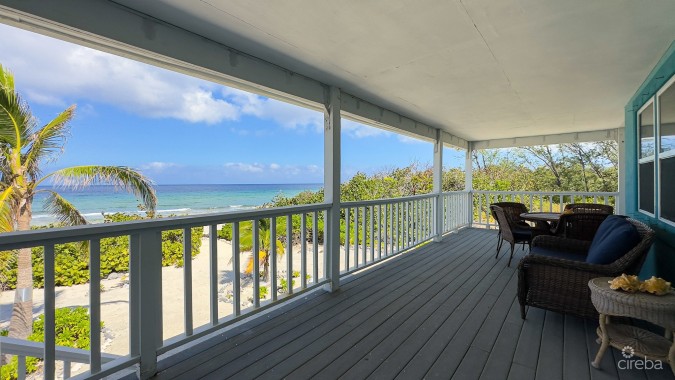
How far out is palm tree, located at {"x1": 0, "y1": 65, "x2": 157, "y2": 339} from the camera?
4.27 meters

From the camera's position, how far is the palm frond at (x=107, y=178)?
179 inches

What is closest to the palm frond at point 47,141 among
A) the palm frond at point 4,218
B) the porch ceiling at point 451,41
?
the palm frond at point 4,218

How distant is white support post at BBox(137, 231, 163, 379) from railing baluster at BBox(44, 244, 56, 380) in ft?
1.19

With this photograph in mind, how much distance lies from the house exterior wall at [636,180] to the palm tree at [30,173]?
20.6ft

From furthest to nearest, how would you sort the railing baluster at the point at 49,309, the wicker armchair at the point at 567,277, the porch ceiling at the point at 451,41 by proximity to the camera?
the wicker armchair at the point at 567,277 → the porch ceiling at the point at 451,41 → the railing baluster at the point at 49,309

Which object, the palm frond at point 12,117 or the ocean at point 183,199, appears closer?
the palm frond at point 12,117

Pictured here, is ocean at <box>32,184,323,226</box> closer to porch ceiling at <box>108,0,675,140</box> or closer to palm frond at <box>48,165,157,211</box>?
palm frond at <box>48,165,157,211</box>

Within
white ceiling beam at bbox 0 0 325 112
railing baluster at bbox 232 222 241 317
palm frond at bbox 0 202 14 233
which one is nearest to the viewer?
white ceiling beam at bbox 0 0 325 112

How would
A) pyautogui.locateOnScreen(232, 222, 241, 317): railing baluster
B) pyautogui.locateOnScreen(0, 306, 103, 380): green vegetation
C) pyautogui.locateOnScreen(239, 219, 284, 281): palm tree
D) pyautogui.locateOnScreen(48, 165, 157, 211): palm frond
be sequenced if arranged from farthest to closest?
pyautogui.locateOnScreen(239, 219, 284, 281): palm tree
pyautogui.locateOnScreen(0, 306, 103, 380): green vegetation
pyautogui.locateOnScreen(48, 165, 157, 211): palm frond
pyautogui.locateOnScreen(232, 222, 241, 317): railing baluster

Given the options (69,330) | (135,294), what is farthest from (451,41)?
(69,330)

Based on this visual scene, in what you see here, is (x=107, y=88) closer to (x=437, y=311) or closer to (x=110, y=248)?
(x=110, y=248)

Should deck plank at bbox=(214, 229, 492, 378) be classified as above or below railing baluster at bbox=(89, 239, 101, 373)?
below

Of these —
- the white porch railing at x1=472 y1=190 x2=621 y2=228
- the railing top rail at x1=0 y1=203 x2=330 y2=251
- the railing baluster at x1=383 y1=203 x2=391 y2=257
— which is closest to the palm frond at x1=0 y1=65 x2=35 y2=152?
the railing top rail at x1=0 y1=203 x2=330 y2=251

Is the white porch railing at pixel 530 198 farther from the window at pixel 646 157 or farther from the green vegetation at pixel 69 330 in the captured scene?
the green vegetation at pixel 69 330
